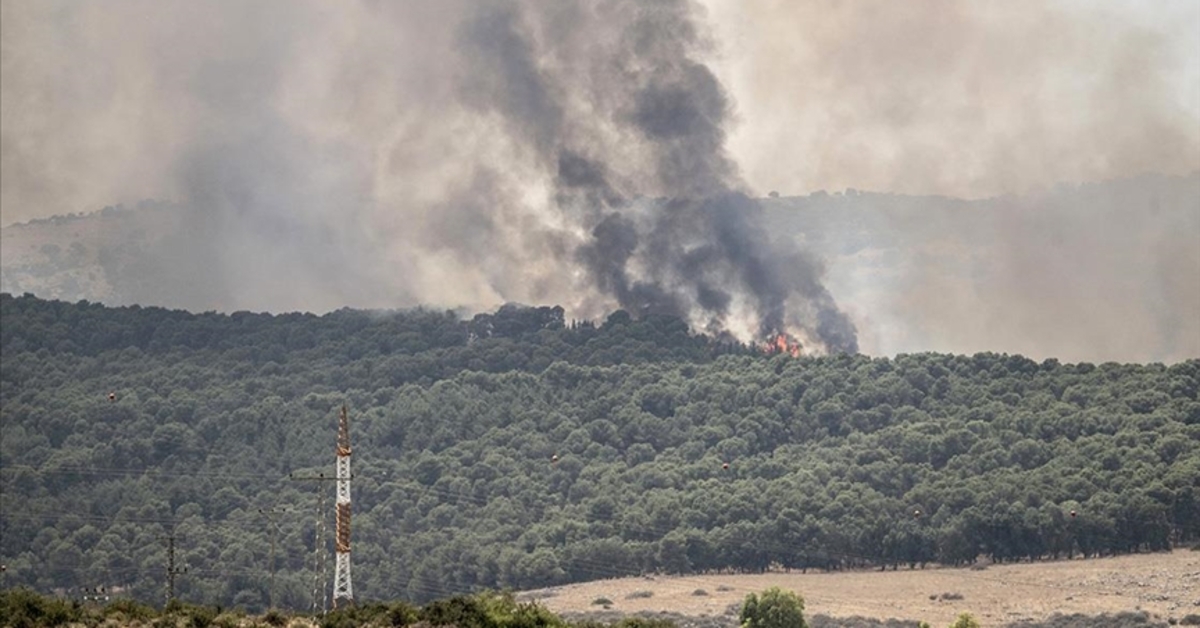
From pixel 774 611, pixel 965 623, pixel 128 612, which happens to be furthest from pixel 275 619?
pixel 774 611

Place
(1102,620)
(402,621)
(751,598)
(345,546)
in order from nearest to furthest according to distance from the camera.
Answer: (402,621), (345,546), (751,598), (1102,620)

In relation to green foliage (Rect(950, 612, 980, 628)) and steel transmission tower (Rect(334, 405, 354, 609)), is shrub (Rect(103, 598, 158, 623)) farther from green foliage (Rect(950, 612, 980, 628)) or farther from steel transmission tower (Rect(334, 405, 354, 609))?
green foliage (Rect(950, 612, 980, 628))

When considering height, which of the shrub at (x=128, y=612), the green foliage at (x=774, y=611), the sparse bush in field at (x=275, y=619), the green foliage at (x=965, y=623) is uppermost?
the green foliage at (x=774, y=611)

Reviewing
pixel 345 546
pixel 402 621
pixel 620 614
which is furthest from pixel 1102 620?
pixel 402 621

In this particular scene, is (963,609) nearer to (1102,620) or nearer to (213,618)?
(1102,620)

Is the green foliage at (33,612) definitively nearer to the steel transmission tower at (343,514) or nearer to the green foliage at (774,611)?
the steel transmission tower at (343,514)

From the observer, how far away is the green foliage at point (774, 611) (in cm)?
16250

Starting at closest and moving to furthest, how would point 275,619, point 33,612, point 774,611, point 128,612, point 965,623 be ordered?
point 33,612
point 128,612
point 275,619
point 965,623
point 774,611

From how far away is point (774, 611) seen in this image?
164 meters

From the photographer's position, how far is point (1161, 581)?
194 metres

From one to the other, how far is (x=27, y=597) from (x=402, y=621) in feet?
46.3

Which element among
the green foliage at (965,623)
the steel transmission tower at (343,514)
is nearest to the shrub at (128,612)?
the steel transmission tower at (343,514)

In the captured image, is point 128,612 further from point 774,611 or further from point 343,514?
point 774,611

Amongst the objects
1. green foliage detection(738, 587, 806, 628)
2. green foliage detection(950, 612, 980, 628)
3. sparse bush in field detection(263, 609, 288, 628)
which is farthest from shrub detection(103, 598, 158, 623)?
green foliage detection(950, 612, 980, 628)
